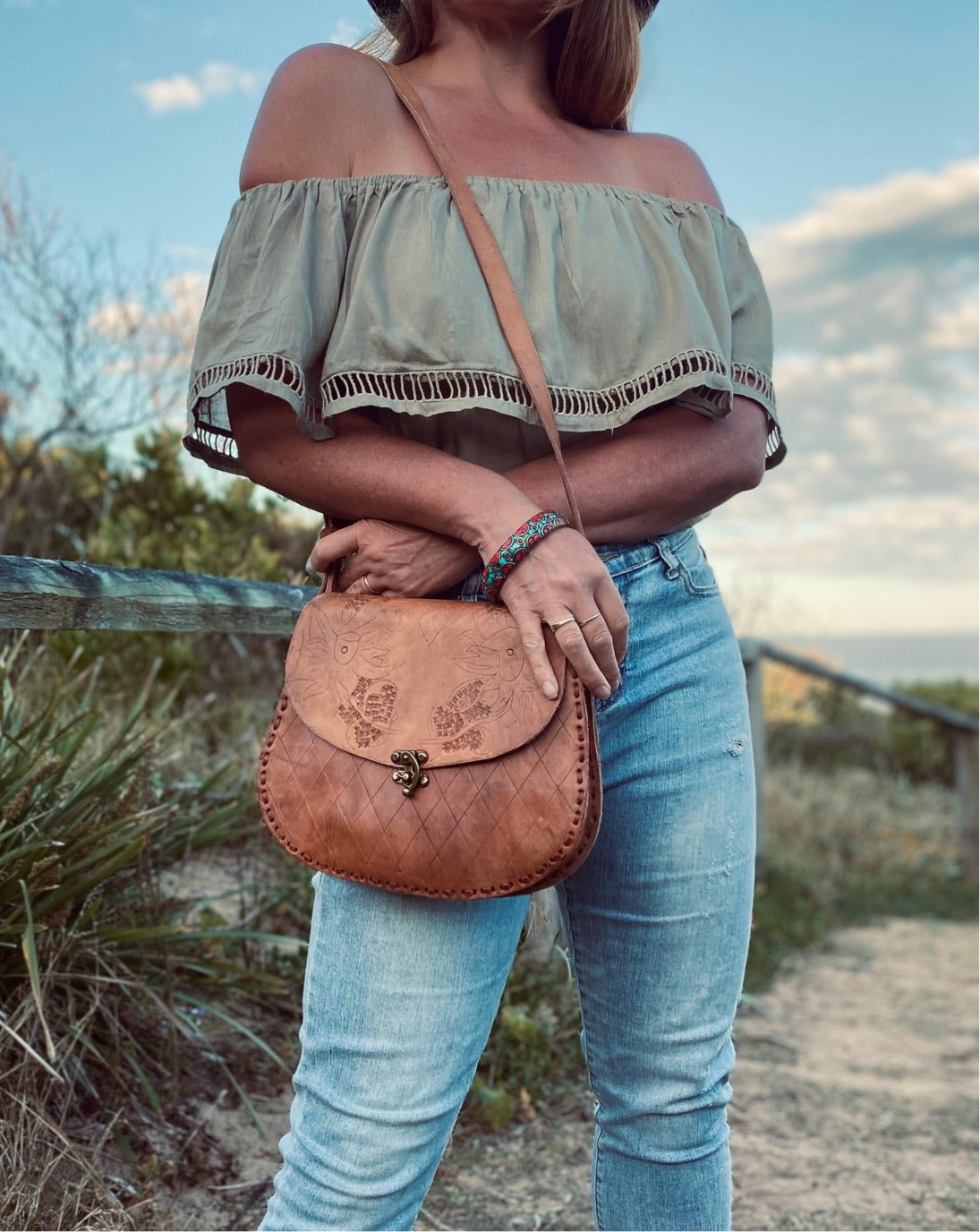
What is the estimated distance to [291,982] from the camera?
2.71 metres

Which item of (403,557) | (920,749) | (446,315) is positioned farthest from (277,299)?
→ (920,749)

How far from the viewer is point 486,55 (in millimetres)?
1478

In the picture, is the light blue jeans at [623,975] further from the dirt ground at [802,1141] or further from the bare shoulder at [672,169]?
the dirt ground at [802,1141]

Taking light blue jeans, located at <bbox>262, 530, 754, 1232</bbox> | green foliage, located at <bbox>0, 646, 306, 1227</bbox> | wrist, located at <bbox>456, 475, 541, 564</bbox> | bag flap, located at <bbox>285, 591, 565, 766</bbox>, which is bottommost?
green foliage, located at <bbox>0, 646, 306, 1227</bbox>

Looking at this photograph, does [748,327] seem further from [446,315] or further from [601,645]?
[601,645]

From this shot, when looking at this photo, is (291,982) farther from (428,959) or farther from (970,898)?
(970,898)

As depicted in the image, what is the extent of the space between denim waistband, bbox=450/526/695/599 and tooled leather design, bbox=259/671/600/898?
0.19 meters

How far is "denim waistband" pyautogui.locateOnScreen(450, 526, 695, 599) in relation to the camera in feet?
4.18

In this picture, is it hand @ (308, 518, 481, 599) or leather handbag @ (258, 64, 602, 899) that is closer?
leather handbag @ (258, 64, 602, 899)

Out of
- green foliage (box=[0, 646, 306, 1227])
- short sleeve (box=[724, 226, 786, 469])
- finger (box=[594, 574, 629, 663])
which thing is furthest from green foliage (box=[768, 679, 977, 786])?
finger (box=[594, 574, 629, 663])

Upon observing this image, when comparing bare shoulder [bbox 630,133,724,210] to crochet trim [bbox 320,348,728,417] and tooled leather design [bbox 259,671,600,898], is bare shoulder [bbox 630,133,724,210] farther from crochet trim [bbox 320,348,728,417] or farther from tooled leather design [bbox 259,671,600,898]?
tooled leather design [bbox 259,671,600,898]

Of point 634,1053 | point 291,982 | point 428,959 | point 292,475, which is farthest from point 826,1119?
point 292,475

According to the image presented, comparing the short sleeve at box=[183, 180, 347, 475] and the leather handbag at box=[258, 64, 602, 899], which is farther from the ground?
the short sleeve at box=[183, 180, 347, 475]

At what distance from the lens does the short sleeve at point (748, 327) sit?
1410mm
